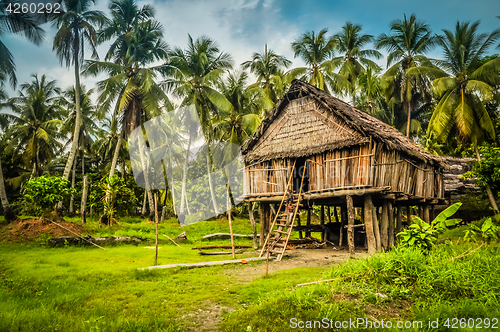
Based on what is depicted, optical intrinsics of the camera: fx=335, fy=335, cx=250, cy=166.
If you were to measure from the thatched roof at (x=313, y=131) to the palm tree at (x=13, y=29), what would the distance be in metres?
10.7

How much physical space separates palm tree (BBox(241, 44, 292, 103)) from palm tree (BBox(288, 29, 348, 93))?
1.56 meters

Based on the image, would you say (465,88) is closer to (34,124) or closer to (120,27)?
(120,27)

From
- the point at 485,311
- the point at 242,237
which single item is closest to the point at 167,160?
the point at 242,237

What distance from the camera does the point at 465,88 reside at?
18922 mm

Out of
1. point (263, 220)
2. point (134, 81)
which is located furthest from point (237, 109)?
point (263, 220)

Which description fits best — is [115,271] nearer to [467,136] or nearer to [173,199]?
[467,136]

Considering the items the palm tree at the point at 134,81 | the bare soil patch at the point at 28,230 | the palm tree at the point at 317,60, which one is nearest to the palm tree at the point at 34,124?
the palm tree at the point at 134,81

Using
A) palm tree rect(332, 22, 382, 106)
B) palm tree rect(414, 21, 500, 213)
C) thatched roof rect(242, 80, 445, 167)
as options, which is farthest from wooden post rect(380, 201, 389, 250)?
palm tree rect(332, 22, 382, 106)

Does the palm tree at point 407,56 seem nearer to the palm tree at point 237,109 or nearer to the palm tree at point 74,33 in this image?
the palm tree at point 237,109

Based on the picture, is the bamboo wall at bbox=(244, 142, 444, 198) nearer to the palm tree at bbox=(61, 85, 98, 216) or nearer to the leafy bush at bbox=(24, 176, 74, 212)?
the leafy bush at bbox=(24, 176, 74, 212)

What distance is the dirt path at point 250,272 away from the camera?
17.2 ft

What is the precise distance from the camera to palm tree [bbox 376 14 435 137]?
22422mm

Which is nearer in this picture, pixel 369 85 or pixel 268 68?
pixel 369 85

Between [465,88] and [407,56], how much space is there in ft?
18.1
